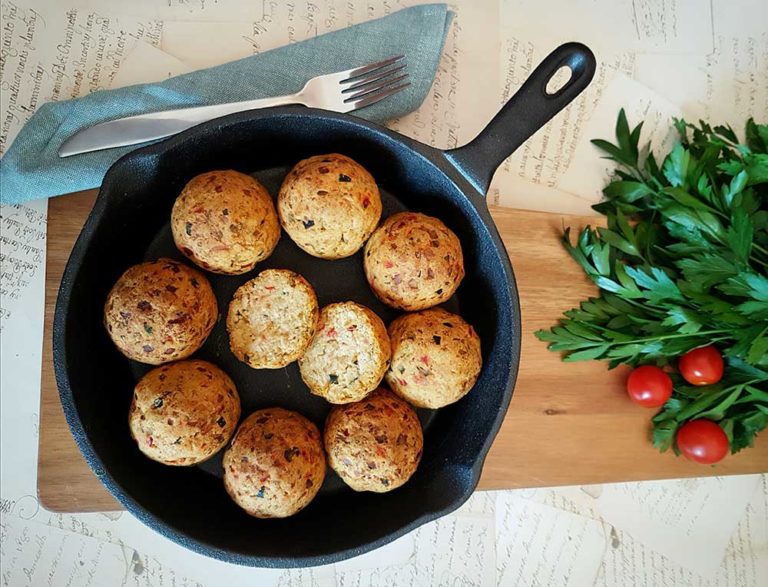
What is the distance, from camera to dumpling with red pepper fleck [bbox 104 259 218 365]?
38.1 inches

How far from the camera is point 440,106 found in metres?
1.35

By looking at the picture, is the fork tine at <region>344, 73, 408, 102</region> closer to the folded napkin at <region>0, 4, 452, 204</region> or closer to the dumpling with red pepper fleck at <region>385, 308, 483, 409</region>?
the folded napkin at <region>0, 4, 452, 204</region>

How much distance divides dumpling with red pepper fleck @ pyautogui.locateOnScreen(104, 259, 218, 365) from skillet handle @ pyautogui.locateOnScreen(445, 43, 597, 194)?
19.1 inches

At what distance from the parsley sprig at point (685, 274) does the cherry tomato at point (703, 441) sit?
21 millimetres

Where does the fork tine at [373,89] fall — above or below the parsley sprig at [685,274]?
above

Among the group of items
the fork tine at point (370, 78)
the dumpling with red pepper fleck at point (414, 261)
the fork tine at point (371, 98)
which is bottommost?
the dumpling with red pepper fleck at point (414, 261)

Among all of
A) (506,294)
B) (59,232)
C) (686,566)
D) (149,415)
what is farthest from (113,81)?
(686,566)

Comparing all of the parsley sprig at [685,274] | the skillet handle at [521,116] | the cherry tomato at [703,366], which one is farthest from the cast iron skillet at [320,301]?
the cherry tomato at [703,366]

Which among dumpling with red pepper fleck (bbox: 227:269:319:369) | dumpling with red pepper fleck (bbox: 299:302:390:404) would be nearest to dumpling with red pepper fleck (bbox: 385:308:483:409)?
dumpling with red pepper fleck (bbox: 299:302:390:404)

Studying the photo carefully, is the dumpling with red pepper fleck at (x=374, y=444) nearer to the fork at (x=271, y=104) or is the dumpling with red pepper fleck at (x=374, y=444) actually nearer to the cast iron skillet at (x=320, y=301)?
the cast iron skillet at (x=320, y=301)

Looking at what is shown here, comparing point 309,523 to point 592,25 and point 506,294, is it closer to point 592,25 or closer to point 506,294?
point 506,294

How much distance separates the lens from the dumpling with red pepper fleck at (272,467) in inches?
39.1

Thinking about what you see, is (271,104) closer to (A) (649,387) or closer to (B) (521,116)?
(B) (521,116)

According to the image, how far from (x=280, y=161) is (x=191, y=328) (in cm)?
39
